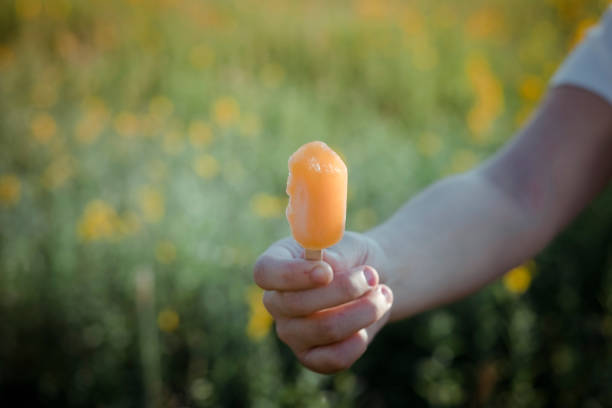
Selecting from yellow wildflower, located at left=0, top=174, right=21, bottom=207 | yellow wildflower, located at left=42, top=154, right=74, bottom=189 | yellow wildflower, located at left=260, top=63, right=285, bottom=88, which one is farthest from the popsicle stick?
yellow wildflower, located at left=260, top=63, right=285, bottom=88

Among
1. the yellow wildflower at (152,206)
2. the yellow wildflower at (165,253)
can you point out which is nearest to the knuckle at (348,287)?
the yellow wildflower at (165,253)

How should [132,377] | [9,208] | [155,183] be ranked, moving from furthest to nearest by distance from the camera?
[155,183] → [9,208] → [132,377]

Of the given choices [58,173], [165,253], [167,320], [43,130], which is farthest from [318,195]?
[43,130]

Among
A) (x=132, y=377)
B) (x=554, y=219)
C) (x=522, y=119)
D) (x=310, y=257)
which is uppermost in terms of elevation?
(x=310, y=257)

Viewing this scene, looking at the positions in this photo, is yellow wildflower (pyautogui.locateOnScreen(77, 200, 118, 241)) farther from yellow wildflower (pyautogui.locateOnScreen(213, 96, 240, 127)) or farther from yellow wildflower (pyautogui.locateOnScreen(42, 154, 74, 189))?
yellow wildflower (pyautogui.locateOnScreen(213, 96, 240, 127))

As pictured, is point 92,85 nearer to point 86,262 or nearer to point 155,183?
point 155,183

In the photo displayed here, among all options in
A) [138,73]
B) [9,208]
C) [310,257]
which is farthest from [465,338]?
[138,73]
